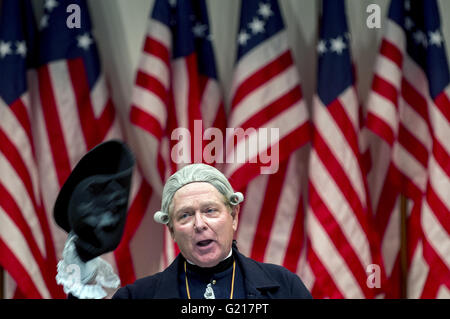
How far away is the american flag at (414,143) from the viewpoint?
10.7ft

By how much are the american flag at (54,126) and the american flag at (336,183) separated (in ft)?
3.09

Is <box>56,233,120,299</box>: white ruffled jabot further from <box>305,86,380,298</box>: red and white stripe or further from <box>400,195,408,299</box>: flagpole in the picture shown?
<box>400,195,408,299</box>: flagpole

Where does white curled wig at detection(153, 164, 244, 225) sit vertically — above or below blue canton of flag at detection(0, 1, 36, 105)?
below

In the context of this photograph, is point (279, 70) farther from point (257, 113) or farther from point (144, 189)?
point (144, 189)

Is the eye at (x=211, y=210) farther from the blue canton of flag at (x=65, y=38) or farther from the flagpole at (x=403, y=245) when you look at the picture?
the flagpole at (x=403, y=245)

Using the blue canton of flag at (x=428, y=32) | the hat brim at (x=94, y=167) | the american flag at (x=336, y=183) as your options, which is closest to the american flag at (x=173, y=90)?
the american flag at (x=336, y=183)

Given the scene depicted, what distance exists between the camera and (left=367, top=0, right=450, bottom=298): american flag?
3271mm

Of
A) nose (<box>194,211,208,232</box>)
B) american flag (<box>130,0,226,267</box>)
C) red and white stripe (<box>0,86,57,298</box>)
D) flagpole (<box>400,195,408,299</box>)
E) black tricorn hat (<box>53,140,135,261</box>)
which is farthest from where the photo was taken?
flagpole (<box>400,195,408,299</box>)

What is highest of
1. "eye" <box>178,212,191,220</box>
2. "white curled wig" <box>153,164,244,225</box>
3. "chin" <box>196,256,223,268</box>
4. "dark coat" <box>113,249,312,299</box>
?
"white curled wig" <box>153,164,244,225</box>

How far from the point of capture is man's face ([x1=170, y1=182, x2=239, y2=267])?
5.75ft

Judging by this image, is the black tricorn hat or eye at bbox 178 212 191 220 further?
eye at bbox 178 212 191 220

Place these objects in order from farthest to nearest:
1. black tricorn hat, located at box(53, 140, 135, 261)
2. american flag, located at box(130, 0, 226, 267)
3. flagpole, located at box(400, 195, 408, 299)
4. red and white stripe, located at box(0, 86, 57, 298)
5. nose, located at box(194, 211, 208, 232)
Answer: flagpole, located at box(400, 195, 408, 299) → american flag, located at box(130, 0, 226, 267) → red and white stripe, located at box(0, 86, 57, 298) → nose, located at box(194, 211, 208, 232) → black tricorn hat, located at box(53, 140, 135, 261)

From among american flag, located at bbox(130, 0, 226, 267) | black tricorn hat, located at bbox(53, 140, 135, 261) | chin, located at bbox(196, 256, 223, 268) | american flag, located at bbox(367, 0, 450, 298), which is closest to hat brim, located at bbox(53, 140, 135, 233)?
black tricorn hat, located at bbox(53, 140, 135, 261)

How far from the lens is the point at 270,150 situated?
11.0 feet
